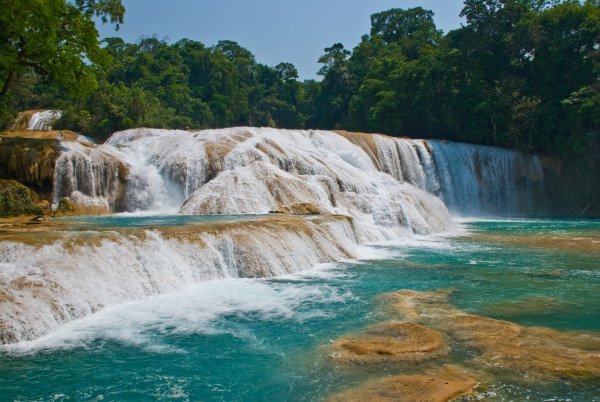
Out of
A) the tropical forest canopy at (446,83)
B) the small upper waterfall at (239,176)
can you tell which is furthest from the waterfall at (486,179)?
the small upper waterfall at (239,176)

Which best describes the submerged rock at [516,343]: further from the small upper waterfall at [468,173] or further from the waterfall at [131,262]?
the small upper waterfall at [468,173]

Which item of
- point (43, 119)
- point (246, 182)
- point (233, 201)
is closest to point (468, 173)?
point (246, 182)

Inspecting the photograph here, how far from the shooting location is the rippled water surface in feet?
17.9

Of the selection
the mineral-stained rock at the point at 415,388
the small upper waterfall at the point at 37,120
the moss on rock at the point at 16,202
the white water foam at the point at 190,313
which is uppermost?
the small upper waterfall at the point at 37,120

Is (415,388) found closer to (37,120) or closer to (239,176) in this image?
(239,176)

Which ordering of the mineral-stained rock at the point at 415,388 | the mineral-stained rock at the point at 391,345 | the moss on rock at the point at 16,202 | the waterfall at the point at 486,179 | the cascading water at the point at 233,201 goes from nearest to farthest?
the mineral-stained rock at the point at 415,388
the mineral-stained rock at the point at 391,345
the cascading water at the point at 233,201
the moss on rock at the point at 16,202
the waterfall at the point at 486,179

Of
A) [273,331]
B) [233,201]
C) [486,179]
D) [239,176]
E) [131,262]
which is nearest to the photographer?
[273,331]

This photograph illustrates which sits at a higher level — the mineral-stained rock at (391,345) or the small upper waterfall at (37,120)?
the small upper waterfall at (37,120)

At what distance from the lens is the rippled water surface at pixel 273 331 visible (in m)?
5.45

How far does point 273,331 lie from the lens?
24.4 ft

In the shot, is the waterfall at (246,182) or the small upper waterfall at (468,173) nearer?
the waterfall at (246,182)

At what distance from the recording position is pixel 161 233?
10461 mm

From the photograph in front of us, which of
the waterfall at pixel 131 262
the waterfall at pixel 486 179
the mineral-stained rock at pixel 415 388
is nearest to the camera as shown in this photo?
the mineral-stained rock at pixel 415 388

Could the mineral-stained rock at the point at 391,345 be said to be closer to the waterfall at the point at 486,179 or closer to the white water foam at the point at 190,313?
the white water foam at the point at 190,313
